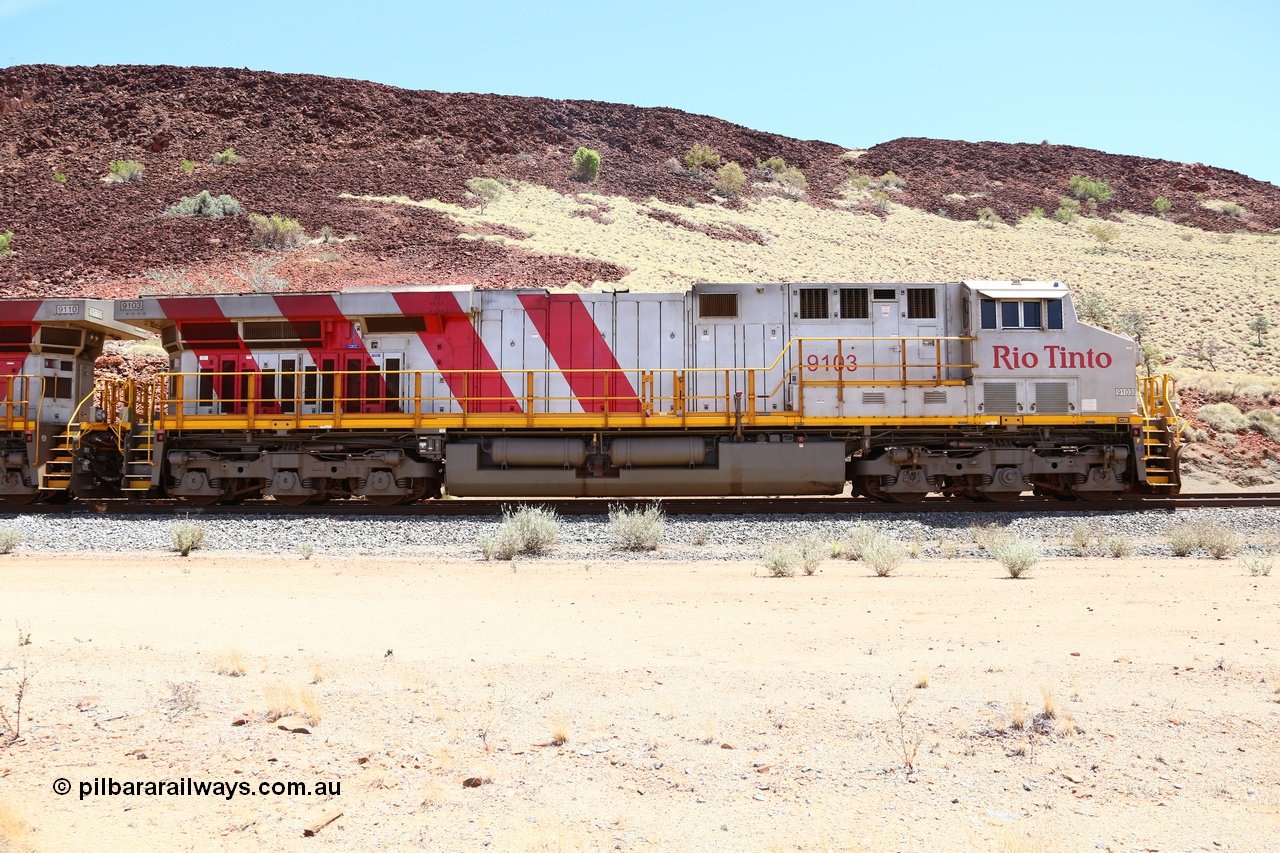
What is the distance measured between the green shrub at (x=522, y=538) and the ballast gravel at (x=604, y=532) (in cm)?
20

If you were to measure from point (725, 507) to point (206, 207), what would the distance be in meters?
35.6

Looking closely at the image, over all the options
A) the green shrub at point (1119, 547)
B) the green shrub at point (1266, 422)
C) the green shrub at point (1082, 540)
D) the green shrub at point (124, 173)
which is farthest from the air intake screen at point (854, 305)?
the green shrub at point (124, 173)

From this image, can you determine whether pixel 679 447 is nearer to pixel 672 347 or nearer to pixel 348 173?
pixel 672 347

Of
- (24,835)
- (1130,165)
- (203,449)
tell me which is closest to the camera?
(24,835)

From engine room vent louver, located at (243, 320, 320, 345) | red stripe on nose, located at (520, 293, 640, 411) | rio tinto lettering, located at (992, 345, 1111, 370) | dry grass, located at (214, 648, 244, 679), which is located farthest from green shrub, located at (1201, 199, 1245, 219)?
dry grass, located at (214, 648, 244, 679)

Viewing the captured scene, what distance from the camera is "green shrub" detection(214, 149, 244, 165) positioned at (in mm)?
47938

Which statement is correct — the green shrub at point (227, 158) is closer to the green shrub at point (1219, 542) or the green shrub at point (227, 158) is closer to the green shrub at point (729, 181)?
the green shrub at point (729, 181)

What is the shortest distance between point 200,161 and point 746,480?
1796 inches

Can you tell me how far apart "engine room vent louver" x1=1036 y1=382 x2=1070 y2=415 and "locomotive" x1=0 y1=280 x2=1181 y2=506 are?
0.03 m

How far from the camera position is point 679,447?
14.9 metres

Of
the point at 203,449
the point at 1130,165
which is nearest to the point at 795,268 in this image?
the point at 203,449

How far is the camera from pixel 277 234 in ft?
122

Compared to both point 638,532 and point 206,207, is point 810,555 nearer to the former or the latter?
point 638,532

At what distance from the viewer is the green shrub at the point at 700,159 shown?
59.3 meters
